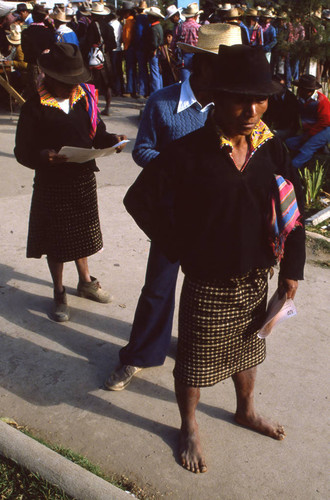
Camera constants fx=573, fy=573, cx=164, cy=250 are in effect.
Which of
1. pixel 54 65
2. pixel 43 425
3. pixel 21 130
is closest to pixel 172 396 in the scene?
pixel 43 425

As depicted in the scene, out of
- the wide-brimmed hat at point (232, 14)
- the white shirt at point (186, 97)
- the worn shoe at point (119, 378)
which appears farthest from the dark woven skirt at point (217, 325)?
the wide-brimmed hat at point (232, 14)

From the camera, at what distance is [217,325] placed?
264 cm

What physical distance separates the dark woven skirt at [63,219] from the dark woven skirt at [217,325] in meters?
1.55

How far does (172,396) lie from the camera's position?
11.1 ft

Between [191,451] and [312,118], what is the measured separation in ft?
17.9

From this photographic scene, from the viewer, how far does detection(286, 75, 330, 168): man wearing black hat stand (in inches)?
282

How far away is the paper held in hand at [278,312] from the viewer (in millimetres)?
2637

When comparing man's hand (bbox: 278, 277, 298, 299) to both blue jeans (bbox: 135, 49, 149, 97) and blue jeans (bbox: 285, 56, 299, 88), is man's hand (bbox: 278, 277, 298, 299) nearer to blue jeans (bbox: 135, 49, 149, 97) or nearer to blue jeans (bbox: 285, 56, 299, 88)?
blue jeans (bbox: 135, 49, 149, 97)

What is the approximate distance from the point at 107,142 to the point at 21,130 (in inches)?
23.2

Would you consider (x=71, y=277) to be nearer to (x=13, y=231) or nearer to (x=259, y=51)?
(x=13, y=231)

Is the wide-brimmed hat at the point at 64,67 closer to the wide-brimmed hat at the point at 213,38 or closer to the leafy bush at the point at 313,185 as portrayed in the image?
the wide-brimmed hat at the point at 213,38

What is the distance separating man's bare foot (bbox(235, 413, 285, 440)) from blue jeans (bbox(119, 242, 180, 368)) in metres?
0.67

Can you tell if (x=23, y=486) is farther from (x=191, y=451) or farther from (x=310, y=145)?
(x=310, y=145)

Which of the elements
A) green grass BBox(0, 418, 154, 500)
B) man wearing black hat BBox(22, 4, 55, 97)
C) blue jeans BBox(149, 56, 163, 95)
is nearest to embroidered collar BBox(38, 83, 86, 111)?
green grass BBox(0, 418, 154, 500)
